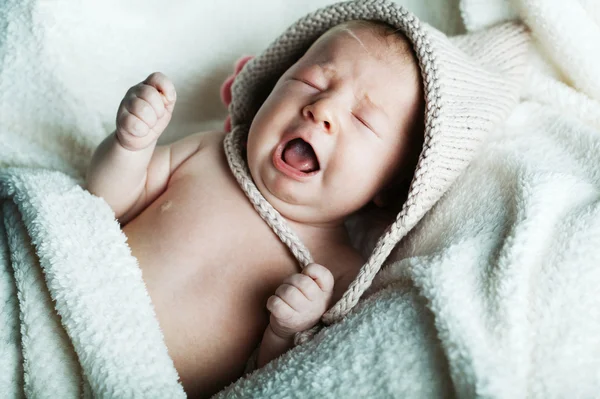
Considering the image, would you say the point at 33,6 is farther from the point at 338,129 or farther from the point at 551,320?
the point at 551,320

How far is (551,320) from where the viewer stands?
0.81 metres

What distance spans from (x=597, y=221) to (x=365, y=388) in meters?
0.46

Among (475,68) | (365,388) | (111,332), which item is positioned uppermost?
(475,68)

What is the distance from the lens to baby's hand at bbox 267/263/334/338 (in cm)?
96

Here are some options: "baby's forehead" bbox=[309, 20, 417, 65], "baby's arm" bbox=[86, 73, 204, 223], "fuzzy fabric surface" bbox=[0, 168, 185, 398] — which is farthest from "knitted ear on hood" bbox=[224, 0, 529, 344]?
"fuzzy fabric surface" bbox=[0, 168, 185, 398]

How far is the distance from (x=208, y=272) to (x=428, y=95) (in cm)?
56

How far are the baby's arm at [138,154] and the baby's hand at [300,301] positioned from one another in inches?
14.7

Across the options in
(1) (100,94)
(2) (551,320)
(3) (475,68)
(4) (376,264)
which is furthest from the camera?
(1) (100,94)

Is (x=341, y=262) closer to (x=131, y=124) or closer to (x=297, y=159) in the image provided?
(x=297, y=159)

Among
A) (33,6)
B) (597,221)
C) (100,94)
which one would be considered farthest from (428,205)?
(33,6)

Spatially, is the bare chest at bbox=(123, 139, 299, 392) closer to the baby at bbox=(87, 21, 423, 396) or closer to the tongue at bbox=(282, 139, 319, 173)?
the baby at bbox=(87, 21, 423, 396)

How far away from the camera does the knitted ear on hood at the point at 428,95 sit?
1.06 m

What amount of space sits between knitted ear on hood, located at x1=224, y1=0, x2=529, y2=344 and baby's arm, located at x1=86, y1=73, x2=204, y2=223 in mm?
149

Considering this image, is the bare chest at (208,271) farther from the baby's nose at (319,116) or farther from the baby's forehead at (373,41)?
the baby's forehead at (373,41)
